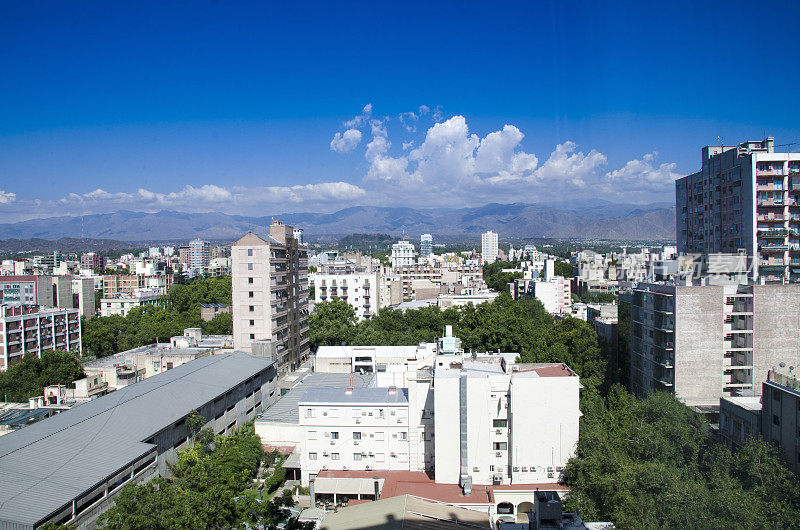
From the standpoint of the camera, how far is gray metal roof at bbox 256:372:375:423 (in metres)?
10.2

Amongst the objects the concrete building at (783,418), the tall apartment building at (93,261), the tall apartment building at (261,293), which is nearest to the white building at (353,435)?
the concrete building at (783,418)

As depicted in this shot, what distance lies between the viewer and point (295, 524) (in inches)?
181

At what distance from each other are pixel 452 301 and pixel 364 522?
18244mm

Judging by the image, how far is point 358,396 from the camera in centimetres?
883

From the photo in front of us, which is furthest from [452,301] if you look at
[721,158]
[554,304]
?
[721,158]

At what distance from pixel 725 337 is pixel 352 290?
14991mm

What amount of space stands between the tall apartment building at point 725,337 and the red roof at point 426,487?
3.26 m

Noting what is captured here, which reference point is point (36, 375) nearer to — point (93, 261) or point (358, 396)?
point (358, 396)

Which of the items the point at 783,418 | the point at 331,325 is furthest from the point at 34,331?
the point at 783,418

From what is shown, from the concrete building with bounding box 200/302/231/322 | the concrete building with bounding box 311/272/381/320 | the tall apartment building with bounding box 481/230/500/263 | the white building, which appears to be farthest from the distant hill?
the white building

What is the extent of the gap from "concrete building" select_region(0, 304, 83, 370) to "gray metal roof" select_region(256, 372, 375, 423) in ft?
29.9

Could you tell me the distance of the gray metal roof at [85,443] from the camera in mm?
5562

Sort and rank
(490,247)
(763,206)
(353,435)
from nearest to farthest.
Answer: (353,435)
(763,206)
(490,247)

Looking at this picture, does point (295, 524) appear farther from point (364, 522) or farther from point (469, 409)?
point (469, 409)
